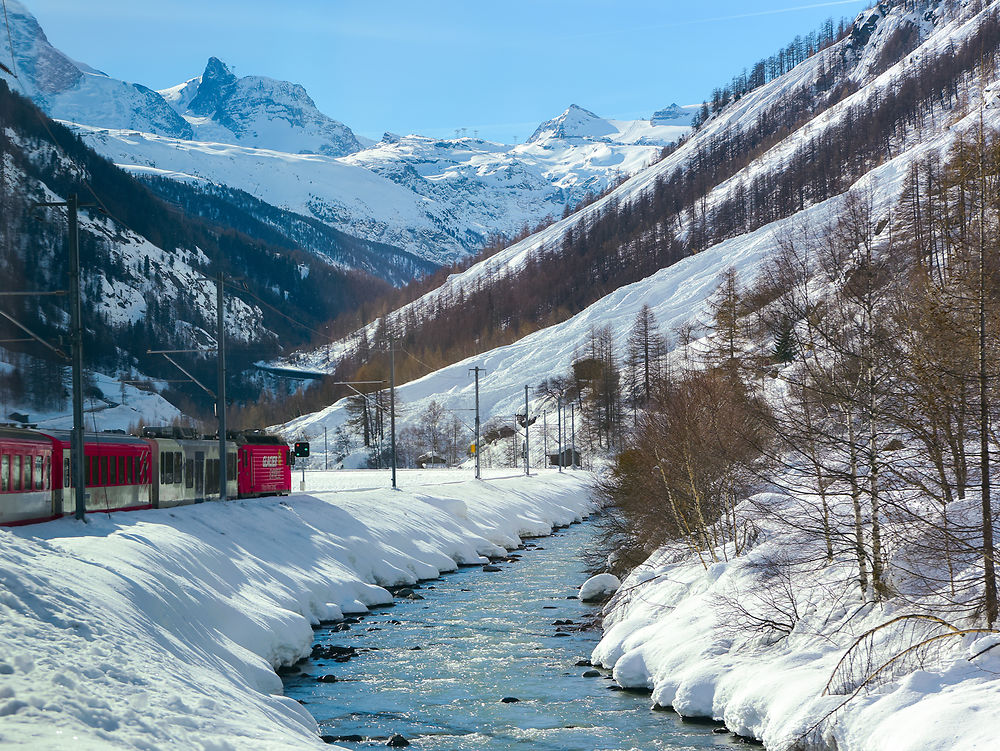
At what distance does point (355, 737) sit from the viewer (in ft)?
64.0

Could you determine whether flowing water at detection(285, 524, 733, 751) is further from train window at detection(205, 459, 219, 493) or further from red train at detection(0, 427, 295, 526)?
train window at detection(205, 459, 219, 493)

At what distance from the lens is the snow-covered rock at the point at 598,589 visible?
3528 centimetres

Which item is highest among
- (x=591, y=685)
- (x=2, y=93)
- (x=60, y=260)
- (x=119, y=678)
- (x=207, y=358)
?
(x=2, y=93)

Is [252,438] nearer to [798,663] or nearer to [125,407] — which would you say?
[798,663]

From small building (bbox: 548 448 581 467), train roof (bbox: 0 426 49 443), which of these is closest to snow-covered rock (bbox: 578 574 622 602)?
train roof (bbox: 0 426 49 443)

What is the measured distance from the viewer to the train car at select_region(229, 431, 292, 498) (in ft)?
156

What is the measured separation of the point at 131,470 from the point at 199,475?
689 cm

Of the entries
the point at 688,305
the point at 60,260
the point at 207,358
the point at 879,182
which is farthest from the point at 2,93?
the point at 879,182

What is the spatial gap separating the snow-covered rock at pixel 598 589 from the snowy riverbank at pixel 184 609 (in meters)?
7.97

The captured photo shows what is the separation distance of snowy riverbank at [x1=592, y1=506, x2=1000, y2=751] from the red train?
17683 millimetres

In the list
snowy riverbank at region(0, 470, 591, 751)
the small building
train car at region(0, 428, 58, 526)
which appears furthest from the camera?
the small building

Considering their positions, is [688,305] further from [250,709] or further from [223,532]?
[250,709]

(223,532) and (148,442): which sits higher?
(148,442)

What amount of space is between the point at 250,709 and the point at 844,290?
13427 millimetres
